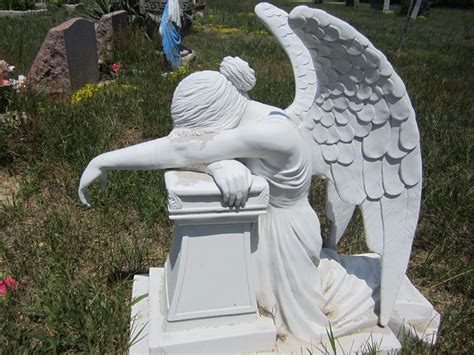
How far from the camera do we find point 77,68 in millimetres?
5633

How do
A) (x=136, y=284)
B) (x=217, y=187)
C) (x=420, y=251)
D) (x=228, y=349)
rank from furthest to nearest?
(x=420, y=251)
(x=136, y=284)
(x=228, y=349)
(x=217, y=187)

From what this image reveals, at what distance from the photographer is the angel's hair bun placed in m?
1.68

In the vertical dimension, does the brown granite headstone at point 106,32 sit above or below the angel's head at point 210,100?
below

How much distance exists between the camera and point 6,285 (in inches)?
90.2

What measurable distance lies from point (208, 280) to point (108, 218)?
5.17 feet

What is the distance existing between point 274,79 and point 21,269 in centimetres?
460

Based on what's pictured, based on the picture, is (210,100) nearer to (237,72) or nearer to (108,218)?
(237,72)

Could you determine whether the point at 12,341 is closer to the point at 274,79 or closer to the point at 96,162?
the point at 96,162

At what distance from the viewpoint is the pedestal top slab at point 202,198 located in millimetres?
1542

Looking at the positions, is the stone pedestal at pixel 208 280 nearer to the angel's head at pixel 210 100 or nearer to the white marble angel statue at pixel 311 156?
the white marble angel statue at pixel 311 156

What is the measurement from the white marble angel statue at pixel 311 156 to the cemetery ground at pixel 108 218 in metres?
0.43

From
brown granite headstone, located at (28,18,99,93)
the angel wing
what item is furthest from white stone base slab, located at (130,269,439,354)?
brown granite headstone, located at (28,18,99,93)

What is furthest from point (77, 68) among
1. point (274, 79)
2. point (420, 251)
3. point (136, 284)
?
point (420, 251)

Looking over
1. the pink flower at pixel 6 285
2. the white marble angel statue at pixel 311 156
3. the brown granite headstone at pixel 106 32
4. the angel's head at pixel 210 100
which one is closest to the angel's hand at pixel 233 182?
the white marble angel statue at pixel 311 156
